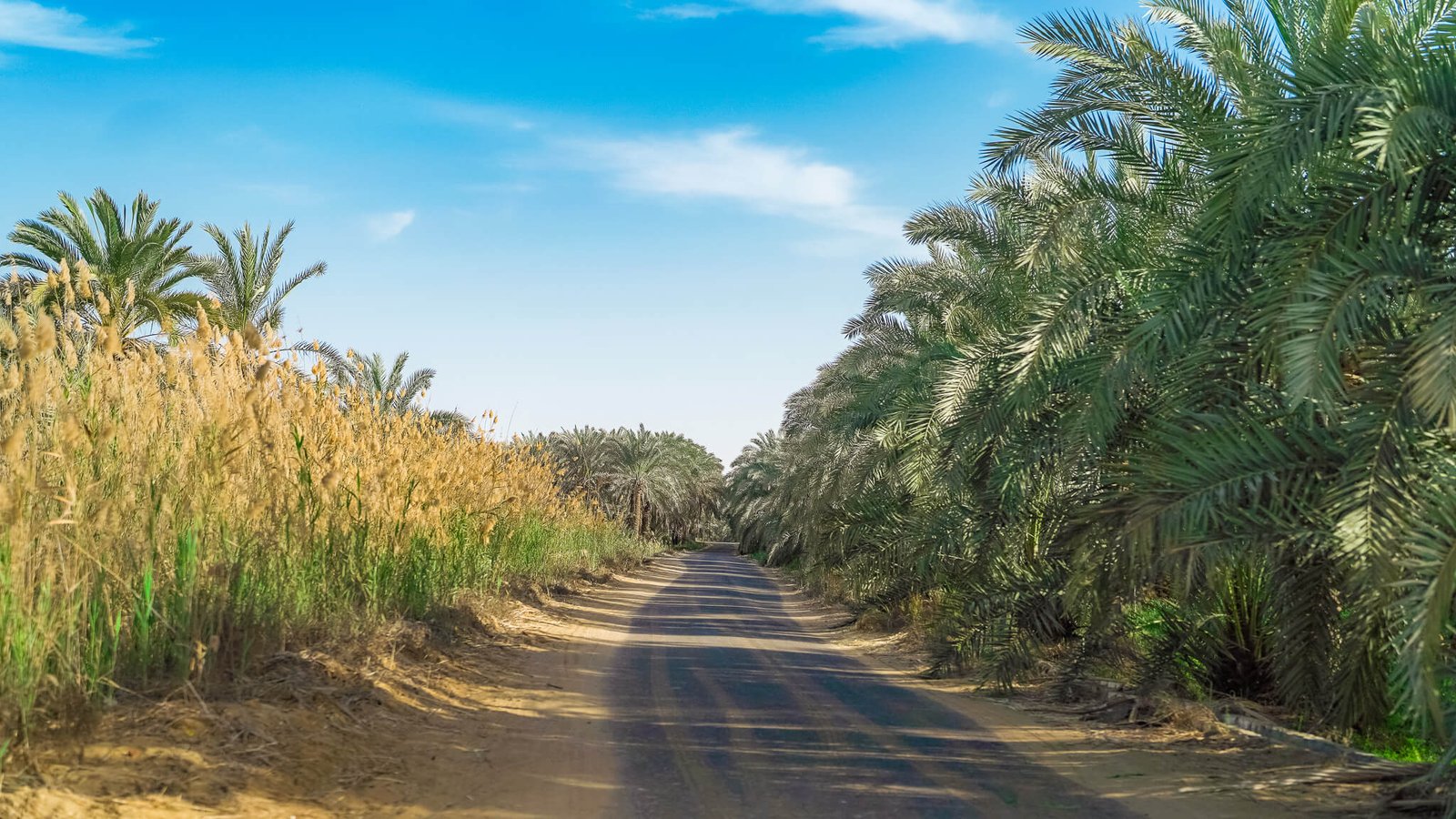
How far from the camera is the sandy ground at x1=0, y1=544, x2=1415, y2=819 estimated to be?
4.95 m

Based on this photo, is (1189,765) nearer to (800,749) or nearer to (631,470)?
(800,749)

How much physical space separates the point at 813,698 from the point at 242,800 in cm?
524

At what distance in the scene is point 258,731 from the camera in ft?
19.1

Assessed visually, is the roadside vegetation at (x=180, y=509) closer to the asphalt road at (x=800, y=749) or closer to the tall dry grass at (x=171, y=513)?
the tall dry grass at (x=171, y=513)

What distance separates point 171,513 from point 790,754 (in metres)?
4.05

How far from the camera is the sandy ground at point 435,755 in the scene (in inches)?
195

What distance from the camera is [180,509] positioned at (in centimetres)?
648

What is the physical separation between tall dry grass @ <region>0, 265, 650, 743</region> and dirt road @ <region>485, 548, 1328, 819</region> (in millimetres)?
1864

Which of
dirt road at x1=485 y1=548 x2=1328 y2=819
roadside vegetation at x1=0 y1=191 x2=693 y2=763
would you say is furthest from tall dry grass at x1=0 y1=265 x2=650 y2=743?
dirt road at x1=485 y1=548 x2=1328 y2=819

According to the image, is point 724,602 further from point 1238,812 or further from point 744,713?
point 1238,812

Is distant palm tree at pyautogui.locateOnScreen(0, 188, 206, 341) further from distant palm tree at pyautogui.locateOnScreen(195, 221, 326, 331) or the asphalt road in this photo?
the asphalt road

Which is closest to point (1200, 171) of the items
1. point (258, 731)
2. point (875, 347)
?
point (258, 731)

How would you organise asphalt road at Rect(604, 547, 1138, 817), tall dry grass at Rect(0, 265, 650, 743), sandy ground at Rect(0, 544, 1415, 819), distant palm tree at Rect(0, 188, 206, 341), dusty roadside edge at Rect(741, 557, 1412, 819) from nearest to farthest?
sandy ground at Rect(0, 544, 1415, 819)
tall dry grass at Rect(0, 265, 650, 743)
asphalt road at Rect(604, 547, 1138, 817)
dusty roadside edge at Rect(741, 557, 1412, 819)
distant palm tree at Rect(0, 188, 206, 341)

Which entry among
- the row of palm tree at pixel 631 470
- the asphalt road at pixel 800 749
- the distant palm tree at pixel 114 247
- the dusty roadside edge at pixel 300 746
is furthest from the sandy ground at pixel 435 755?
the row of palm tree at pixel 631 470
